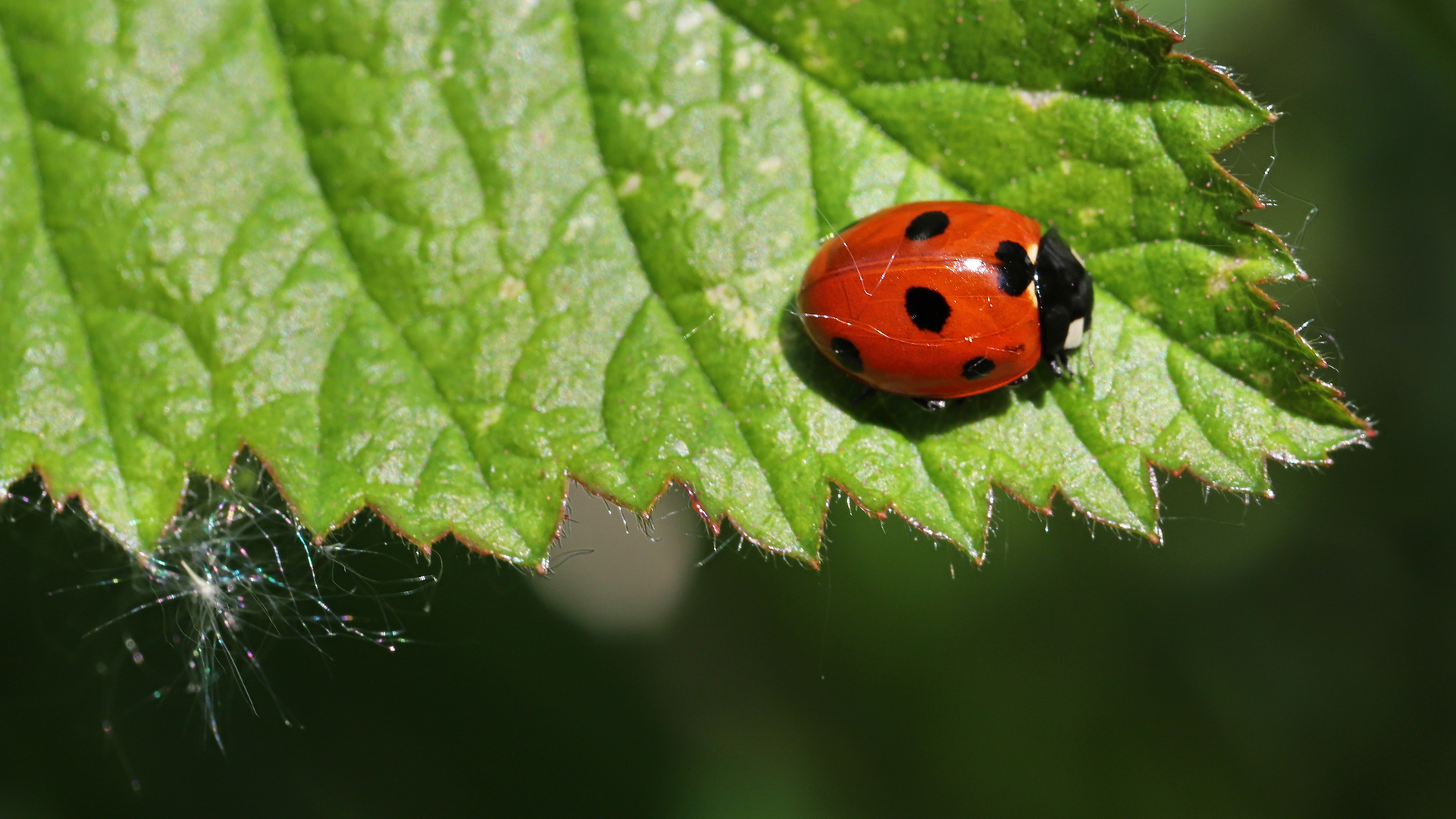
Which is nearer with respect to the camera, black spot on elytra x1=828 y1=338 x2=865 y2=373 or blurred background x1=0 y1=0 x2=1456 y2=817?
black spot on elytra x1=828 y1=338 x2=865 y2=373

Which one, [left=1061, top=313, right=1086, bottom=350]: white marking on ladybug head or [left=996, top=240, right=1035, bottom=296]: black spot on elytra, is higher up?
[left=996, top=240, right=1035, bottom=296]: black spot on elytra

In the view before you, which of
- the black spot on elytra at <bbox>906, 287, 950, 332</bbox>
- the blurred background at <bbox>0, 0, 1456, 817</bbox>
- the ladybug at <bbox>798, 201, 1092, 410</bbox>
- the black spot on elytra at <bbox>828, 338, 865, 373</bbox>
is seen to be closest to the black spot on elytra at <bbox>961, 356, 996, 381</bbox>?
the ladybug at <bbox>798, 201, 1092, 410</bbox>

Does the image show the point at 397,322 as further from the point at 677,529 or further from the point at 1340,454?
the point at 1340,454

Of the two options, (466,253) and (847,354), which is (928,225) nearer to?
(847,354)

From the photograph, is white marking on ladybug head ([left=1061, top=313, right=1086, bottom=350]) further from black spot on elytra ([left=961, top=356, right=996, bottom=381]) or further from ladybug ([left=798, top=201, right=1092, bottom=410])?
black spot on elytra ([left=961, top=356, right=996, bottom=381])

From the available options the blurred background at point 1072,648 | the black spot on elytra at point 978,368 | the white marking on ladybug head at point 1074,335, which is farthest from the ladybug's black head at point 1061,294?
the blurred background at point 1072,648

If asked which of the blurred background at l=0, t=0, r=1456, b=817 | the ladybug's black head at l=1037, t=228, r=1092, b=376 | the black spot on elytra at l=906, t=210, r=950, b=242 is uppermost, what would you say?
the black spot on elytra at l=906, t=210, r=950, b=242
